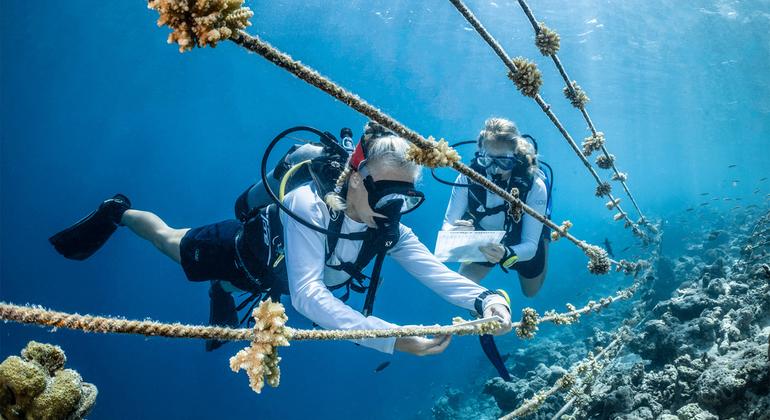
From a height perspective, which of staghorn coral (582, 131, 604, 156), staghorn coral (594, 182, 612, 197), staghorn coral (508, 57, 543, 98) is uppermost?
staghorn coral (594, 182, 612, 197)

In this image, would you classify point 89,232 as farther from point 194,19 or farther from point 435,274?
point 194,19

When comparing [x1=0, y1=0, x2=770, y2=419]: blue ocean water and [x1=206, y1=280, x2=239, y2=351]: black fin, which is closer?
[x1=206, y1=280, x2=239, y2=351]: black fin

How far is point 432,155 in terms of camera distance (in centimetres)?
196

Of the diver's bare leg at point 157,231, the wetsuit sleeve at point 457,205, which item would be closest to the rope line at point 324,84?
the wetsuit sleeve at point 457,205

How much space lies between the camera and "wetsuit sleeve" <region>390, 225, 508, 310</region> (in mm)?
3998

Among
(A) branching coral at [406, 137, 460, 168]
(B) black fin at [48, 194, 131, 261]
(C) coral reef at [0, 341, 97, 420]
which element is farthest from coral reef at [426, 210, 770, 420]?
(B) black fin at [48, 194, 131, 261]

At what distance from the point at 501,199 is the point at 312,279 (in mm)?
4059

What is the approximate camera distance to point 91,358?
35.2m

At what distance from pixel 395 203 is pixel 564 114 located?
1858 inches

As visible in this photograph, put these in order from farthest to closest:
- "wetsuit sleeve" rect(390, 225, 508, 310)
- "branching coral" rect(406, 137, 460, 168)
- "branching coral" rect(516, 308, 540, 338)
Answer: "wetsuit sleeve" rect(390, 225, 508, 310) → "branching coral" rect(516, 308, 540, 338) → "branching coral" rect(406, 137, 460, 168)

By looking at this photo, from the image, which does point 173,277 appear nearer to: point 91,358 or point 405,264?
point 91,358

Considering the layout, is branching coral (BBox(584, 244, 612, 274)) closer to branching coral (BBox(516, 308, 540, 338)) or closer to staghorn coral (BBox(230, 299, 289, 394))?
branching coral (BBox(516, 308, 540, 338))

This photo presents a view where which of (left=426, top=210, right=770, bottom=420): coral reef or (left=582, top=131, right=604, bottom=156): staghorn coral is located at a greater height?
(left=582, top=131, right=604, bottom=156): staghorn coral

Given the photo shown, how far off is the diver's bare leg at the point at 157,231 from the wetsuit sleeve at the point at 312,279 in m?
2.68
